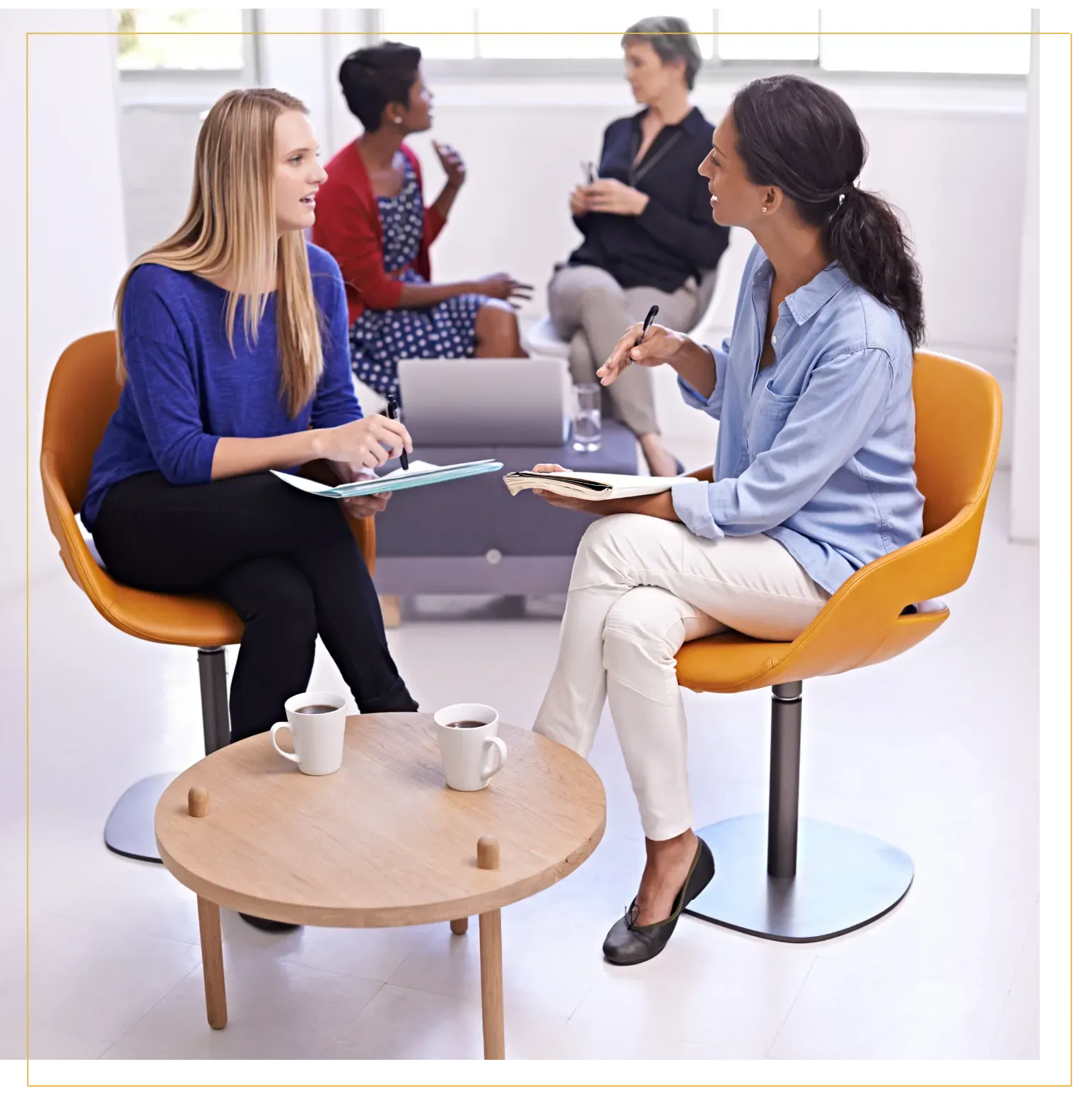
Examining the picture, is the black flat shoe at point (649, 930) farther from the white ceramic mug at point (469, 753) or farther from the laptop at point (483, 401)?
the laptop at point (483, 401)

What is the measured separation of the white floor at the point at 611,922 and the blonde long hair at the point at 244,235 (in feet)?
2.92

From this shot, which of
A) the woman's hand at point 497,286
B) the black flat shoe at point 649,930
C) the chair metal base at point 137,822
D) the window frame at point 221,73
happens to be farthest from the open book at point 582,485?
the window frame at point 221,73

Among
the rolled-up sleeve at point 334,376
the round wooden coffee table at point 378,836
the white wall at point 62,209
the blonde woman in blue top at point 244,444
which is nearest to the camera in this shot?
the round wooden coffee table at point 378,836

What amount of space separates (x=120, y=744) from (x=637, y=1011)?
1.37m

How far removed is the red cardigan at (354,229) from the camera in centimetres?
395

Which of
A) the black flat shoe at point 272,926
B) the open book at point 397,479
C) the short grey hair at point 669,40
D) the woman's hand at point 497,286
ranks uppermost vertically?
the short grey hair at point 669,40

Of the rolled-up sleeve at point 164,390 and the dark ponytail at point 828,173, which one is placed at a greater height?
the dark ponytail at point 828,173

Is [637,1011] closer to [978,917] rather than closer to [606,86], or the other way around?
[978,917]

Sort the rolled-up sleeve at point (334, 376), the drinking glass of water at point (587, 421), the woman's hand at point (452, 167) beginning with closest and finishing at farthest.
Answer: the rolled-up sleeve at point (334, 376)
the drinking glass of water at point (587, 421)
the woman's hand at point (452, 167)

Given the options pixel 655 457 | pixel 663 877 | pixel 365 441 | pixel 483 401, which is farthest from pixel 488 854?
pixel 655 457

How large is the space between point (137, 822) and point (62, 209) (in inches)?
75.2

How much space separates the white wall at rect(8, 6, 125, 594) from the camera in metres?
3.65

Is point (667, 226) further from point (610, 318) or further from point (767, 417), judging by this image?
point (767, 417)
